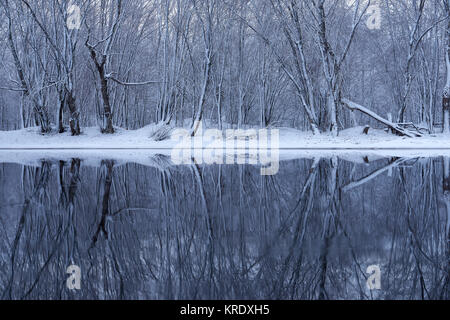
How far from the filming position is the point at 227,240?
8.95 feet

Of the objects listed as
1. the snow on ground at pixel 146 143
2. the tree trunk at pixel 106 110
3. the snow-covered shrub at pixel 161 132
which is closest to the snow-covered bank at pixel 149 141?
the snow on ground at pixel 146 143

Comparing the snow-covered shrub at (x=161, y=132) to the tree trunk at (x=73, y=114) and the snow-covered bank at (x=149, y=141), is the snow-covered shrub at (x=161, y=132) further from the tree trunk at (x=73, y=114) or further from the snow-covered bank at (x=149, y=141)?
the tree trunk at (x=73, y=114)

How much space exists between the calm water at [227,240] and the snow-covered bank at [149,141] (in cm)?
881

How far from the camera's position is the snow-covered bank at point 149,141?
13445mm

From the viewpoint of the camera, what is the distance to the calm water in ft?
6.48

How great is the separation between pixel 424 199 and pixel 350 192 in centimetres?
82

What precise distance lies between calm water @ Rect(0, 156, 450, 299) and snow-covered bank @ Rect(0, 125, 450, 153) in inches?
347

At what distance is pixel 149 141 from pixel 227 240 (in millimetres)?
12940

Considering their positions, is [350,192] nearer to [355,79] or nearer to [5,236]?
[5,236]

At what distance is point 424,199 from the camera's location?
4012mm

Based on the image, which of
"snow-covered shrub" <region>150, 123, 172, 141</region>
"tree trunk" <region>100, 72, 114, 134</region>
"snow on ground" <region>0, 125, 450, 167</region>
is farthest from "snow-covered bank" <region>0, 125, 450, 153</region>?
"tree trunk" <region>100, 72, 114, 134</region>

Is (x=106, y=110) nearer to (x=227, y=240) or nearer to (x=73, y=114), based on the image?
(x=73, y=114)

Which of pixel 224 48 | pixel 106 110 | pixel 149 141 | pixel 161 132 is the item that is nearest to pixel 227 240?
pixel 149 141
